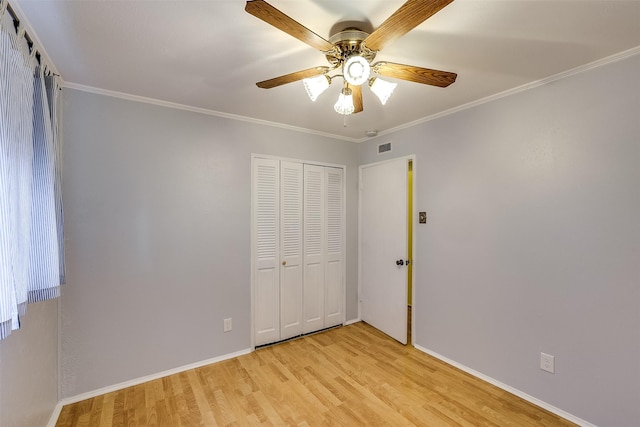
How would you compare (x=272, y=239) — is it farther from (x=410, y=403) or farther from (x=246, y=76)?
(x=410, y=403)

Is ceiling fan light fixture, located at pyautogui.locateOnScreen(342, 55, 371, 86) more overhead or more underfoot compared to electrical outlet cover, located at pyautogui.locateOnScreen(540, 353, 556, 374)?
more overhead

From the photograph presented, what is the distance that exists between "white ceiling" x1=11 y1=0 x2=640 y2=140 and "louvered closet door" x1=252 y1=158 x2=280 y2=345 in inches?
34.1

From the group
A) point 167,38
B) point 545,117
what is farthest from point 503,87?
point 167,38

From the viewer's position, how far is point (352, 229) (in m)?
3.65

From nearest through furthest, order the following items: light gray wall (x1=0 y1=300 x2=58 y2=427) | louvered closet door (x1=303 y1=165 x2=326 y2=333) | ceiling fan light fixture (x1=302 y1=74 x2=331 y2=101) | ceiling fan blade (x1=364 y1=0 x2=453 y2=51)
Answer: ceiling fan blade (x1=364 y1=0 x2=453 y2=51) < light gray wall (x1=0 y1=300 x2=58 y2=427) < ceiling fan light fixture (x1=302 y1=74 x2=331 y2=101) < louvered closet door (x1=303 y1=165 x2=326 y2=333)

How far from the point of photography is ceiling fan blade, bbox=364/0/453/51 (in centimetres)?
99

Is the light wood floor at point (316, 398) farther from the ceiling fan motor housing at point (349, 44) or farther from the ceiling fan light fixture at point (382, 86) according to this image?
the ceiling fan motor housing at point (349, 44)

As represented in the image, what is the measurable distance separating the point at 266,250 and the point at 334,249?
3.00 feet

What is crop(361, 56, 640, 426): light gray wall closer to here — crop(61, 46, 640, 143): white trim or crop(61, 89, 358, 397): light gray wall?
crop(61, 46, 640, 143): white trim

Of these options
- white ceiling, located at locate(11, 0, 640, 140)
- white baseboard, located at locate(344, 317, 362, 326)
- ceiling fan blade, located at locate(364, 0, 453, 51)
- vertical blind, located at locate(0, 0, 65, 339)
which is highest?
white ceiling, located at locate(11, 0, 640, 140)

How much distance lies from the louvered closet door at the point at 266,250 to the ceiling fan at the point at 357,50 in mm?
1462

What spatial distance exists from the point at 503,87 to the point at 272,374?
3105mm

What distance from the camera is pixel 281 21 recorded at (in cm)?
110

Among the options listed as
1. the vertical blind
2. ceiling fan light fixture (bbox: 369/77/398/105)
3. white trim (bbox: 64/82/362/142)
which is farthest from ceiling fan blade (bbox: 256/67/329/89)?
white trim (bbox: 64/82/362/142)
